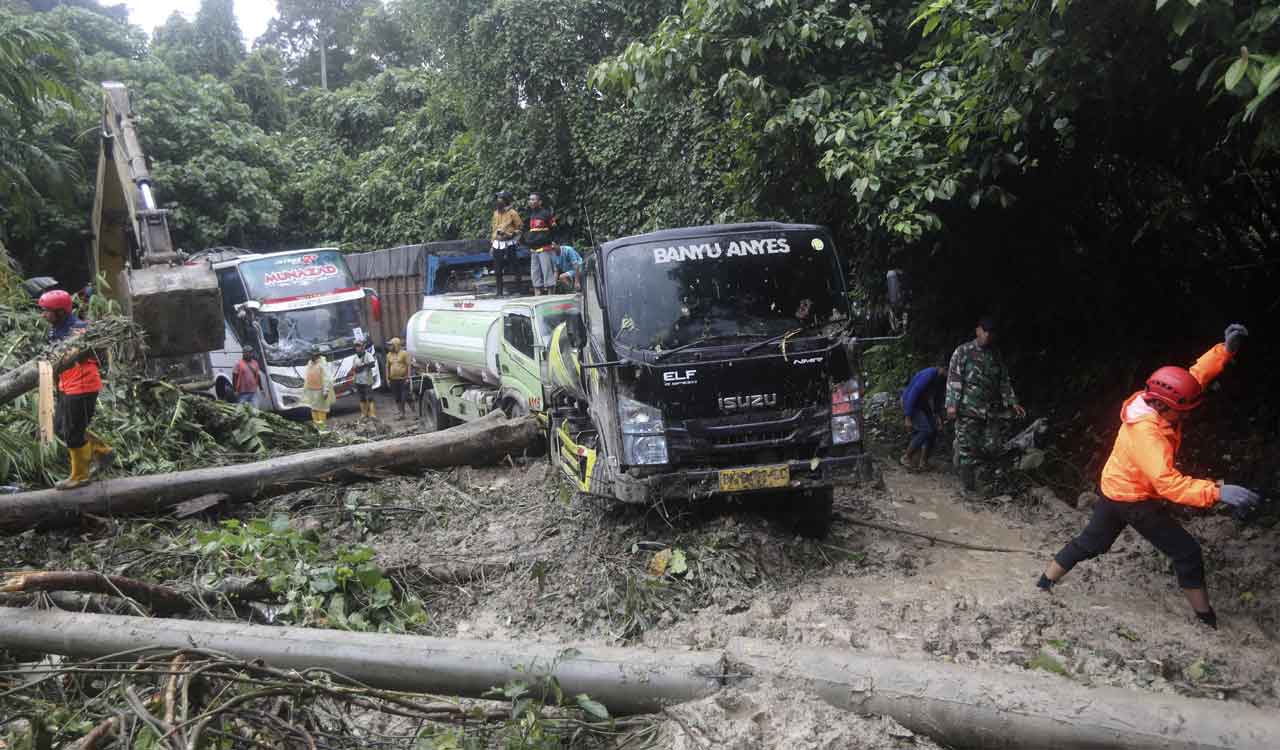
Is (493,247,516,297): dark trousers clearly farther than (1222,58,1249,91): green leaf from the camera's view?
Yes

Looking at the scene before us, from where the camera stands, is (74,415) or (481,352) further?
(481,352)

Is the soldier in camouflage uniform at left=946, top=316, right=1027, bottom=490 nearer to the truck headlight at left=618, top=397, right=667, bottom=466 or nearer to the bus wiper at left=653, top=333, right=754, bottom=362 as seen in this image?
the bus wiper at left=653, top=333, right=754, bottom=362

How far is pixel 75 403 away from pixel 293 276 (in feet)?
30.3

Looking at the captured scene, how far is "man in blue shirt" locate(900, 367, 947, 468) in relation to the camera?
9.20 metres

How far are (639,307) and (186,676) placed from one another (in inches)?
146

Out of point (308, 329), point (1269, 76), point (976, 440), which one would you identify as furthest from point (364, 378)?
point (1269, 76)

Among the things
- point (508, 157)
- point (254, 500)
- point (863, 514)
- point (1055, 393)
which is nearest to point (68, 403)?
point (254, 500)

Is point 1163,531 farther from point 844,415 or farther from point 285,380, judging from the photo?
point 285,380

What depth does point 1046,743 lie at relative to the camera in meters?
3.62

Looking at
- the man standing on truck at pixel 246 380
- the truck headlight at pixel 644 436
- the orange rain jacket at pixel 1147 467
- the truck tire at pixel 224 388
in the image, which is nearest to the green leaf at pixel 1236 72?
the orange rain jacket at pixel 1147 467

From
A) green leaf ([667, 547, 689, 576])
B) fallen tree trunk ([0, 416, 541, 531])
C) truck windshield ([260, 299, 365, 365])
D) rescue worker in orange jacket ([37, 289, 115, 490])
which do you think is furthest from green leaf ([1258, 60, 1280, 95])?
truck windshield ([260, 299, 365, 365])

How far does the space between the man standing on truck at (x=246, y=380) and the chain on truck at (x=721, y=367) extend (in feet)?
29.1

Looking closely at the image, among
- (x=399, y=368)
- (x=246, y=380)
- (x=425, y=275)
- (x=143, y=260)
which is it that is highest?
(x=143, y=260)

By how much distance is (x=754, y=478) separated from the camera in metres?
6.22
